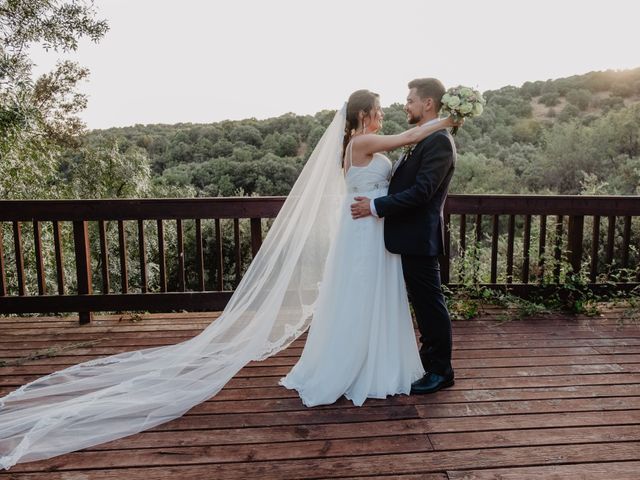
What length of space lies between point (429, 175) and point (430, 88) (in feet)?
1.74

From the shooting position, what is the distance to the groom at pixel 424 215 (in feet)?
9.46

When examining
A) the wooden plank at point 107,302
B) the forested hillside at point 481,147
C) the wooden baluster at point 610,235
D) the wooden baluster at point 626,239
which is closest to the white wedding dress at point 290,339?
the wooden plank at point 107,302

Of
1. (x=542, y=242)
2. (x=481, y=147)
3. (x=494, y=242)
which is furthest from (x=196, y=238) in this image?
(x=481, y=147)

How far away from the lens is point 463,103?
2.79m

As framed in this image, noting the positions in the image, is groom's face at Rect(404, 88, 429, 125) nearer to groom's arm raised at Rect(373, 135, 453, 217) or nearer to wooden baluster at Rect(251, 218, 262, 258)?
groom's arm raised at Rect(373, 135, 453, 217)

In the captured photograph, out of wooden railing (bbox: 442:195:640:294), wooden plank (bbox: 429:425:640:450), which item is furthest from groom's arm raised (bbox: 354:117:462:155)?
wooden railing (bbox: 442:195:640:294)

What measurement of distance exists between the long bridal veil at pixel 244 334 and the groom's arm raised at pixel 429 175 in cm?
61

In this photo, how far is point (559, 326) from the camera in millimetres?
4375

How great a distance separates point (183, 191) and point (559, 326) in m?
12.6

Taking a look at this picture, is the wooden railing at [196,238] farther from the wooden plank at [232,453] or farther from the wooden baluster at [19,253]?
the wooden plank at [232,453]

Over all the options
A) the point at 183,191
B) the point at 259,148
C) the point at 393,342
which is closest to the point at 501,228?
the point at 259,148

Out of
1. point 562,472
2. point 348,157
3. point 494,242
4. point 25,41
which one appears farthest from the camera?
point 25,41

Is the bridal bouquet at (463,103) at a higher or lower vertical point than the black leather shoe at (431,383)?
higher

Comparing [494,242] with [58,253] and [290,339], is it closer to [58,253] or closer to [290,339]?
[290,339]
